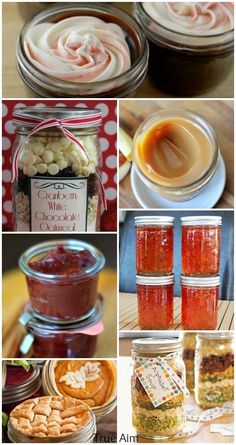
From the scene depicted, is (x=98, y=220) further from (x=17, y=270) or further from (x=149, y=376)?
(x=149, y=376)

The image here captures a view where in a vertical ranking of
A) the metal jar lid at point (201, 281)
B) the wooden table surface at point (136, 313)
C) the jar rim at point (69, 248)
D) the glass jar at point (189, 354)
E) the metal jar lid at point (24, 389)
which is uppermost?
the jar rim at point (69, 248)

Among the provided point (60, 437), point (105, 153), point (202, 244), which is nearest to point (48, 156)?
point (105, 153)

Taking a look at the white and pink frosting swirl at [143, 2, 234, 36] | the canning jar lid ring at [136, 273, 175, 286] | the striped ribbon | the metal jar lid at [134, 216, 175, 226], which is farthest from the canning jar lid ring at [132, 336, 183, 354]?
the white and pink frosting swirl at [143, 2, 234, 36]

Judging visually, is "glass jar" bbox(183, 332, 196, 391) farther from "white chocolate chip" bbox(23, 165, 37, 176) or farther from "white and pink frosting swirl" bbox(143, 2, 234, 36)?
"white and pink frosting swirl" bbox(143, 2, 234, 36)

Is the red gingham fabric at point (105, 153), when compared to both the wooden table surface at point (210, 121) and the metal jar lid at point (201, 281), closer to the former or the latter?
the wooden table surface at point (210, 121)

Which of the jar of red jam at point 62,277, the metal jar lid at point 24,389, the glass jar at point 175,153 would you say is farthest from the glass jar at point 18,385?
the glass jar at point 175,153

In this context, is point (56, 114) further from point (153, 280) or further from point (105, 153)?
point (153, 280)

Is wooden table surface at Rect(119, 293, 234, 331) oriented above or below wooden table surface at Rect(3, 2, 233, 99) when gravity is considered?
below
